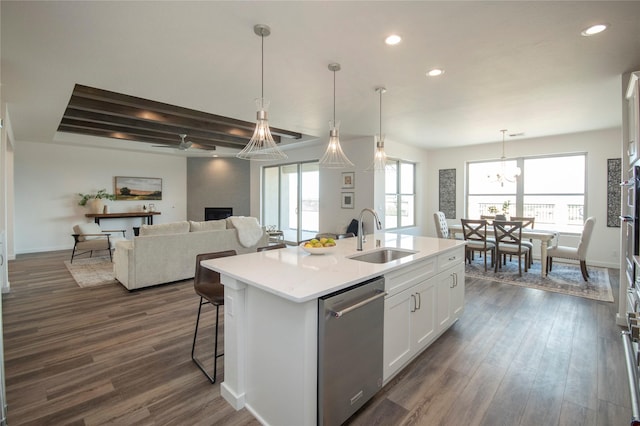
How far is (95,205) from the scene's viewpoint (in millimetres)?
7359

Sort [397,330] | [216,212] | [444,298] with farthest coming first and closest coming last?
1. [216,212]
2. [444,298]
3. [397,330]

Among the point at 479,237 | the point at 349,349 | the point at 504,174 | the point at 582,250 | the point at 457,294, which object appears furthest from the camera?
the point at 504,174

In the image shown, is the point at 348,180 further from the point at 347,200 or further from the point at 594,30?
the point at 594,30

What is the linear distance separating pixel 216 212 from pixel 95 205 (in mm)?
2979

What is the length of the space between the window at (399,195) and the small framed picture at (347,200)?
2.76ft

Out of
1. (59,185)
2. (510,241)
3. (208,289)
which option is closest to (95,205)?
(59,185)

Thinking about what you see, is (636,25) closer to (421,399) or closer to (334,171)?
(421,399)

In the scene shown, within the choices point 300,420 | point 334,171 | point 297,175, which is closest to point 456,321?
point 300,420

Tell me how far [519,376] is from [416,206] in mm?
5820

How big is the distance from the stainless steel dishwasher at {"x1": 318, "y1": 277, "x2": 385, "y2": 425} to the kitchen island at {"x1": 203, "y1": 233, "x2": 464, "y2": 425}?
0.05m

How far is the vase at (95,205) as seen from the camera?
7352mm

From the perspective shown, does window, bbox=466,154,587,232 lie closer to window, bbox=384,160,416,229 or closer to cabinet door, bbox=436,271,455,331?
window, bbox=384,160,416,229

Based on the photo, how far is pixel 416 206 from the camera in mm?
7809

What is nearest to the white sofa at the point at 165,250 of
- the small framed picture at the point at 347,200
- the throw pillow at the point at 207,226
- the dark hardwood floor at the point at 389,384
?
the throw pillow at the point at 207,226
